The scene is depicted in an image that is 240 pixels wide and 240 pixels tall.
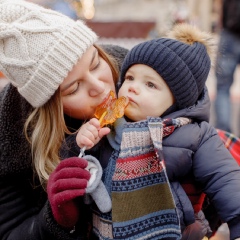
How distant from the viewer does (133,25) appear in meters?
5.94

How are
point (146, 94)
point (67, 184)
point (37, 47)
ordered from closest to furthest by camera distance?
point (67, 184) < point (146, 94) < point (37, 47)

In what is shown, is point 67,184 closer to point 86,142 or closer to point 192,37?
point 86,142

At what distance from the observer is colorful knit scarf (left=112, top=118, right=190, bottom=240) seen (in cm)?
129

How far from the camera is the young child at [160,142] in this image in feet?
4.13

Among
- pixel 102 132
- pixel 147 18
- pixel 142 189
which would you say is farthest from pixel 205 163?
pixel 147 18

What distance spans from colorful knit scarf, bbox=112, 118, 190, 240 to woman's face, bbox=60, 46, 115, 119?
20 centimetres

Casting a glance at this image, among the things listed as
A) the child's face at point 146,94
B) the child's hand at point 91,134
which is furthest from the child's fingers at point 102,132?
the child's face at point 146,94

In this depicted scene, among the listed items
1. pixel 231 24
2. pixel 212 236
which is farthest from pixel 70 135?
pixel 231 24

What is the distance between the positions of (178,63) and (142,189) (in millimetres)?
376

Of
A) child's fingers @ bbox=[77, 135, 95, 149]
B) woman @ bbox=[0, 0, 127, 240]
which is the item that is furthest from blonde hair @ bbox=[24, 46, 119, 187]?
child's fingers @ bbox=[77, 135, 95, 149]

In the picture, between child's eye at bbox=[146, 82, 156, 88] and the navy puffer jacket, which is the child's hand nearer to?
the navy puffer jacket

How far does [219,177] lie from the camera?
1239mm

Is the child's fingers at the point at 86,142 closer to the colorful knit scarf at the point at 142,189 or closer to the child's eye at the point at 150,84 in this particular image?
the colorful knit scarf at the point at 142,189

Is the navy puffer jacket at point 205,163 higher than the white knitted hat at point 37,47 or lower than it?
lower
